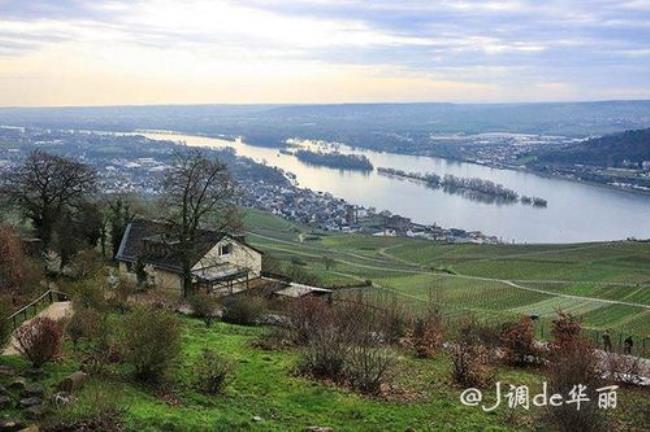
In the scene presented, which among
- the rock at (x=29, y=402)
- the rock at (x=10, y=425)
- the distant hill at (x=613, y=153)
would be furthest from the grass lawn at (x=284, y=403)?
the distant hill at (x=613, y=153)

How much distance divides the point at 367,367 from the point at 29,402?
21.1 ft

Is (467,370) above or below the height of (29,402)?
below

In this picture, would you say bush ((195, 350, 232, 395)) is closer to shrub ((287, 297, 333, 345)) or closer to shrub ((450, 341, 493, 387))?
shrub ((287, 297, 333, 345))

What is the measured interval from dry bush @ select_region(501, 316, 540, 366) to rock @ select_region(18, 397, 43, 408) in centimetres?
1247

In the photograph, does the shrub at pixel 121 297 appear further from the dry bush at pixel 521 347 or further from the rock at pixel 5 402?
the dry bush at pixel 521 347

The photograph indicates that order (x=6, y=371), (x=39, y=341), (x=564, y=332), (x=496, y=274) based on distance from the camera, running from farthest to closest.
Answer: (x=496, y=274) → (x=564, y=332) → (x=39, y=341) → (x=6, y=371)

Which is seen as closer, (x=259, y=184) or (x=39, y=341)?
(x=39, y=341)

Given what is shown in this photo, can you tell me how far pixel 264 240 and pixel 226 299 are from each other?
66.4 m

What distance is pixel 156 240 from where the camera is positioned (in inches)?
1160

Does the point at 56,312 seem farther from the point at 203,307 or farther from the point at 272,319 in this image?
the point at 272,319

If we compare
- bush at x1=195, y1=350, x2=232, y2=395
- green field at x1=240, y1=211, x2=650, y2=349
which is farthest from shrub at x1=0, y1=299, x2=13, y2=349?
green field at x1=240, y1=211, x2=650, y2=349

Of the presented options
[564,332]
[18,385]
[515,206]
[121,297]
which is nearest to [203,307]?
[121,297]

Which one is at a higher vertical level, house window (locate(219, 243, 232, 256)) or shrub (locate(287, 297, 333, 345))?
shrub (locate(287, 297, 333, 345))

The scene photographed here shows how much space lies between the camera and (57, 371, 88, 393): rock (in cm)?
990
